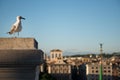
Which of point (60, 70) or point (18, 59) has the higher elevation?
point (18, 59)

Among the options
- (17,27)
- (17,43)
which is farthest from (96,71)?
(17,43)

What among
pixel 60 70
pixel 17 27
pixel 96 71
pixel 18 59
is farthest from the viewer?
pixel 60 70

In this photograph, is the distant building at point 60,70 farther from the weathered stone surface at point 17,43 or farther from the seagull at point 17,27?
the weathered stone surface at point 17,43

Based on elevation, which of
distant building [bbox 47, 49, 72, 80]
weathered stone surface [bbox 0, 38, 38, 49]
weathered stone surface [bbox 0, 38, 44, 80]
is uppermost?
weathered stone surface [bbox 0, 38, 38, 49]

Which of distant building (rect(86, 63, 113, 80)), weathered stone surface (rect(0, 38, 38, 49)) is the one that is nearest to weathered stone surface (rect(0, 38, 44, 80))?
weathered stone surface (rect(0, 38, 38, 49))

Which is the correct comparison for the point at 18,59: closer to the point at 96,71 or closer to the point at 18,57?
the point at 18,57

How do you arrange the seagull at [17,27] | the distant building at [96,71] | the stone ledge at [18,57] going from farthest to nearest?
the distant building at [96,71] → the seagull at [17,27] → the stone ledge at [18,57]

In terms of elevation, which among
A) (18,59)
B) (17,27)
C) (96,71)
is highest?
(17,27)

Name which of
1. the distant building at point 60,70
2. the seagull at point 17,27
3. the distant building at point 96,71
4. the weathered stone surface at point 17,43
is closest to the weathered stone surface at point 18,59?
the weathered stone surface at point 17,43

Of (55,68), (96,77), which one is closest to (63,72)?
(55,68)

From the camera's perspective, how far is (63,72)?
238 feet

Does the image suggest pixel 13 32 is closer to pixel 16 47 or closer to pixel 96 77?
pixel 16 47

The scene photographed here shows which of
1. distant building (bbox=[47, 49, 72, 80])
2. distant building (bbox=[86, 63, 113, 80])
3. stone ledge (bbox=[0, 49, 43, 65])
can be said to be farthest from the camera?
distant building (bbox=[47, 49, 72, 80])

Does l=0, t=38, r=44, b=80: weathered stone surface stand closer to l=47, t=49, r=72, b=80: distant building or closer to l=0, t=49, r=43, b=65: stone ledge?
l=0, t=49, r=43, b=65: stone ledge
